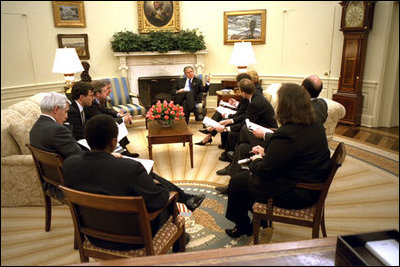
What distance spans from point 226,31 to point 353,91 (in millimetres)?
3078

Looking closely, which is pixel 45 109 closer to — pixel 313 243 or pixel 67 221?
pixel 67 221

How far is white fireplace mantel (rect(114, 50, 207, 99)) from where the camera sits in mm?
7141

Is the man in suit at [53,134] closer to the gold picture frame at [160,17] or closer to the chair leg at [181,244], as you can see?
the chair leg at [181,244]

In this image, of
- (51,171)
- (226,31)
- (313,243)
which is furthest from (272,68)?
(313,243)

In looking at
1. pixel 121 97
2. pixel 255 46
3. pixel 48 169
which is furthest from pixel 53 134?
pixel 255 46

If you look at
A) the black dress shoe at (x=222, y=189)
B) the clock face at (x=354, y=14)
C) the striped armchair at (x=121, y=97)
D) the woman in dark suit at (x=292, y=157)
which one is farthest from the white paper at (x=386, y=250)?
the clock face at (x=354, y=14)

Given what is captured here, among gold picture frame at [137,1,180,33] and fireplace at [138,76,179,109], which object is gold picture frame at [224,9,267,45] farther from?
fireplace at [138,76,179,109]

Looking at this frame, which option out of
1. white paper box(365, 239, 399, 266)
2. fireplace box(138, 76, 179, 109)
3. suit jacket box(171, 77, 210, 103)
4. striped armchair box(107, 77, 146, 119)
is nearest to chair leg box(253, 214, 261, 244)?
white paper box(365, 239, 399, 266)

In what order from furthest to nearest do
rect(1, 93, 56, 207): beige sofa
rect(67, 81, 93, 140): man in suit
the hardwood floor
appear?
the hardwood floor
rect(67, 81, 93, 140): man in suit
rect(1, 93, 56, 207): beige sofa

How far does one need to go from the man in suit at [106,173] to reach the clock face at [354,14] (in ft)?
17.5

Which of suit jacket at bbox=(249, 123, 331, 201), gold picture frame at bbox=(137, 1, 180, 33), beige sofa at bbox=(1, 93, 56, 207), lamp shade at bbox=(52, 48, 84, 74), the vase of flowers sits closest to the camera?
suit jacket at bbox=(249, 123, 331, 201)

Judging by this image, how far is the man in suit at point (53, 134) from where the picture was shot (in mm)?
2451

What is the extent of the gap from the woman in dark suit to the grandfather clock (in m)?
4.17

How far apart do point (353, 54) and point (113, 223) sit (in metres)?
5.50
